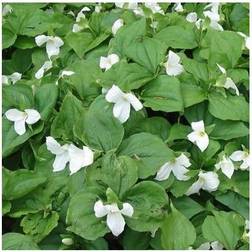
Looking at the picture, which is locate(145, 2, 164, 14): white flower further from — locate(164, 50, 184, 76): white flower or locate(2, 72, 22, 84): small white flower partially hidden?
locate(2, 72, 22, 84): small white flower partially hidden

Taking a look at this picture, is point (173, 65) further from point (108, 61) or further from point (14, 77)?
point (14, 77)

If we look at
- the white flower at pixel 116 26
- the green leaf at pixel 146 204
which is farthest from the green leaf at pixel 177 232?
the white flower at pixel 116 26

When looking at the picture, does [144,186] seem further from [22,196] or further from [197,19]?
[197,19]

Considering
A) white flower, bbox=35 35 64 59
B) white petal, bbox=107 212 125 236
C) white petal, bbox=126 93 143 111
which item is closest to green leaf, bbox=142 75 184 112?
white petal, bbox=126 93 143 111

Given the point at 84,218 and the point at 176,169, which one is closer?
the point at 84,218

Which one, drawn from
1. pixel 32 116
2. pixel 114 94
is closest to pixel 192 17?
pixel 114 94

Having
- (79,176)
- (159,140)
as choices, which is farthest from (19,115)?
(159,140)
